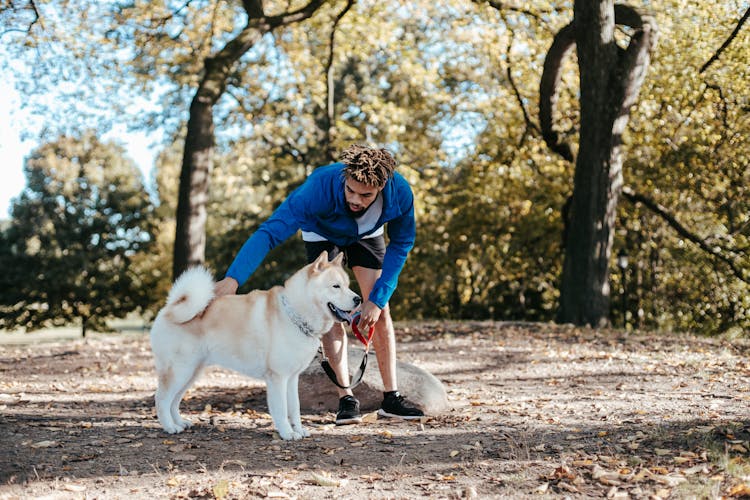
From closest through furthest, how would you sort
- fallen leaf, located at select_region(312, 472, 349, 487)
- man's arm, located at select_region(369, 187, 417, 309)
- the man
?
fallen leaf, located at select_region(312, 472, 349, 487) < the man < man's arm, located at select_region(369, 187, 417, 309)

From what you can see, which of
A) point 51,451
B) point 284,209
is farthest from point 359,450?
point 51,451

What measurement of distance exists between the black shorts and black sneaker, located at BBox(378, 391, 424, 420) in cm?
102

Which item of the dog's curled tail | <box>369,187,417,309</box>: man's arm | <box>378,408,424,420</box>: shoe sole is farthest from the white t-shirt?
<box>378,408,424,420</box>: shoe sole

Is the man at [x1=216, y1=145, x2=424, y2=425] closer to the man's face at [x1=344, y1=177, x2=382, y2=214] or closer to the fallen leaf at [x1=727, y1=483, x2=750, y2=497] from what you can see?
the man's face at [x1=344, y1=177, x2=382, y2=214]

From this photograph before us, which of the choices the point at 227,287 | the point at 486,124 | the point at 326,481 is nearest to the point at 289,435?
the point at 326,481

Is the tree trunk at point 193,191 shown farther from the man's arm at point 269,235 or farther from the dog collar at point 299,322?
the dog collar at point 299,322

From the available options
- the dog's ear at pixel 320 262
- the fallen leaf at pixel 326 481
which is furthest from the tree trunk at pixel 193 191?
the fallen leaf at pixel 326 481

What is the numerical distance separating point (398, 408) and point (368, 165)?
78.5 inches

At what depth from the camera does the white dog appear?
14.5ft

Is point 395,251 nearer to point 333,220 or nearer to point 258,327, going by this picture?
point 333,220

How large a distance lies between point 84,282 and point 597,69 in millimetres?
23434

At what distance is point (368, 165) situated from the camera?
4430 millimetres

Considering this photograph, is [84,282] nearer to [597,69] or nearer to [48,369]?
[48,369]

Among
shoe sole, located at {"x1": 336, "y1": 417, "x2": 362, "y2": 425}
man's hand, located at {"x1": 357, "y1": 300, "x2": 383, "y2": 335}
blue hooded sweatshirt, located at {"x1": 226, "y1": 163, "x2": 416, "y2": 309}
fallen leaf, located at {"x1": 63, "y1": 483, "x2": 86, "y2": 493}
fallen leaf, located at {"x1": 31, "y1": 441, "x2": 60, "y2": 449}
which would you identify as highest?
blue hooded sweatshirt, located at {"x1": 226, "y1": 163, "x2": 416, "y2": 309}
